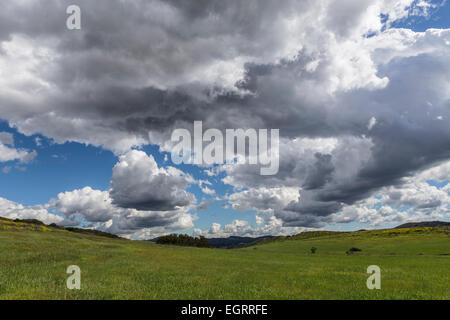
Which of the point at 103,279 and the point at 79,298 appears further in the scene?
the point at 103,279

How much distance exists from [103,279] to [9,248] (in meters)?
31.6

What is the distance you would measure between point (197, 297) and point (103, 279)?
383 inches

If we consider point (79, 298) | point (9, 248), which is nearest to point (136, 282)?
point (79, 298)
